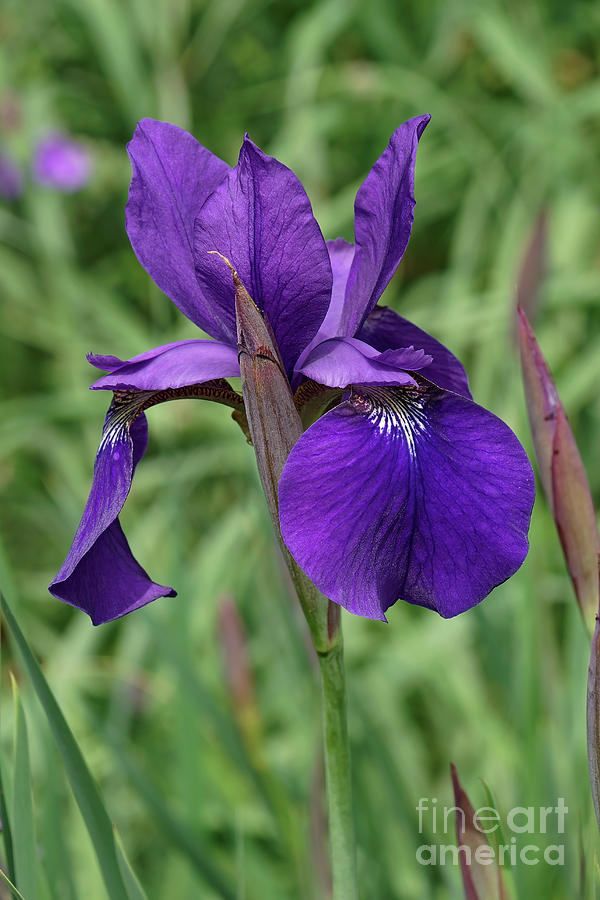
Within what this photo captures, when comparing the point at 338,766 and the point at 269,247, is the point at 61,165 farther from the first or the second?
the point at 338,766

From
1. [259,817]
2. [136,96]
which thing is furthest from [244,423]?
[136,96]

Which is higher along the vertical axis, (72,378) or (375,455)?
(72,378)

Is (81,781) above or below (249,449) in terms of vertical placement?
below

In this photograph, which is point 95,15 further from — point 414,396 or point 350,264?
point 414,396

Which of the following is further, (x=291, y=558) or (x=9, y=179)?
(x=9, y=179)

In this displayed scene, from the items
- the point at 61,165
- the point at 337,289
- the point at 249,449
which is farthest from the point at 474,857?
the point at 61,165

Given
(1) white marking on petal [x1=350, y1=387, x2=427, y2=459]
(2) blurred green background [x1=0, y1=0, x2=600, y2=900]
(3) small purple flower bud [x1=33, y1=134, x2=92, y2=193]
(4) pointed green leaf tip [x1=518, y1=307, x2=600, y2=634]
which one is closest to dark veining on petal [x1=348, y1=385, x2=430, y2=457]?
(1) white marking on petal [x1=350, y1=387, x2=427, y2=459]

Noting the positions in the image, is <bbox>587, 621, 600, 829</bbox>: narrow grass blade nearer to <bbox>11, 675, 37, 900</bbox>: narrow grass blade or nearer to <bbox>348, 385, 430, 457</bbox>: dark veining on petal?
<bbox>348, 385, 430, 457</bbox>: dark veining on petal
